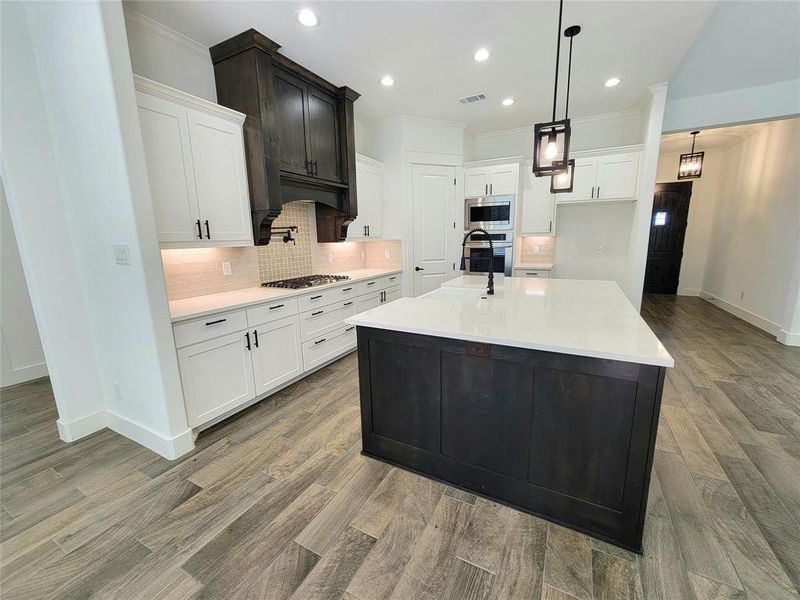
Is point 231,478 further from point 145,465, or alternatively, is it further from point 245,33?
point 245,33

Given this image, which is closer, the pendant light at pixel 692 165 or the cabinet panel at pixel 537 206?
the cabinet panel at pixel 537 206

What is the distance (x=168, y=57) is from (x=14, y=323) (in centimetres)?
320

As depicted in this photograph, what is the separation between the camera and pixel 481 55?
2969 mm

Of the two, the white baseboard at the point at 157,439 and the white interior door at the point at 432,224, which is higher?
the white interior door at the point at 432,224

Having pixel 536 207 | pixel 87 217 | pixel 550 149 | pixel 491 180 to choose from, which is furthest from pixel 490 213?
pixel 87 217

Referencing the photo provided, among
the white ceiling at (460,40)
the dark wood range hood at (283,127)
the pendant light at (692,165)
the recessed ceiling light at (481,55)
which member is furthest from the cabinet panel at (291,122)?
the pendant light at (692,165)

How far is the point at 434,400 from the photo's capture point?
1.88m

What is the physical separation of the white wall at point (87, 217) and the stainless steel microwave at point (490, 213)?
3.99 meters

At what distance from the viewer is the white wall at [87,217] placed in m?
1.89

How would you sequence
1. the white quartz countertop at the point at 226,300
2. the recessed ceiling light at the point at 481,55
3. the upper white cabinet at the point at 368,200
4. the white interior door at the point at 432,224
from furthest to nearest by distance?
the white interior door at the point at 432,224 → the upper white cabinet at the point at 368,200 → the recessed ceiling light at the point at 481,55 → the white quartz countertop at the point at 226,300

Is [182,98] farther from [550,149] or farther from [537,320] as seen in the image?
[537,320]

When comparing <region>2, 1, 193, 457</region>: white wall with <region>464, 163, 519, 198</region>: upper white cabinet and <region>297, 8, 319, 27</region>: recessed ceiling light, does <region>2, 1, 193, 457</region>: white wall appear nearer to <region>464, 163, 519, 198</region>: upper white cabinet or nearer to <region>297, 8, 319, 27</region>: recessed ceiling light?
<region>297, 8, 319, 27</region>: recessed ceiling light

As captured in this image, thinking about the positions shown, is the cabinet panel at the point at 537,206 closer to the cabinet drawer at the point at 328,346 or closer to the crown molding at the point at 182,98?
the cabinet drawer at the point at 328,346

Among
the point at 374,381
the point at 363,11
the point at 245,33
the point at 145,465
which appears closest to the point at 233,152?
the point at 245,33
